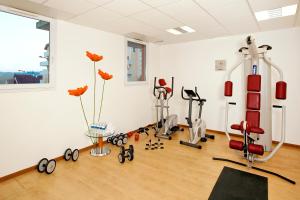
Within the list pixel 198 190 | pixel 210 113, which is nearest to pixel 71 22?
pixel 198 190

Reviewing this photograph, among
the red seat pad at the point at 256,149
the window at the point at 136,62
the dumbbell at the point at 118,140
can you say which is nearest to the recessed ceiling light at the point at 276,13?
the red seat pad at the point at 256,149

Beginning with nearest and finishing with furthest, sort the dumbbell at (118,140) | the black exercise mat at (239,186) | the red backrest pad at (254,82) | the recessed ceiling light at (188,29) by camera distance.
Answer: the black exercise mat at (239,186) → the red backrest pad at (254,82) → the recessed ceiling light at (188,29) → the dumbbell at (118,140)

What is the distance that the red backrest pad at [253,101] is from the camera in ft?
10.7

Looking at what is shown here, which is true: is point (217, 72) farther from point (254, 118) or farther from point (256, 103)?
point (254, 118)

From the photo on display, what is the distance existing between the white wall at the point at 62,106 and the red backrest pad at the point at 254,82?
2.71 metres

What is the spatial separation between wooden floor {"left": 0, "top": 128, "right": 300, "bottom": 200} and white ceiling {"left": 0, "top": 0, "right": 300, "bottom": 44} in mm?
2436

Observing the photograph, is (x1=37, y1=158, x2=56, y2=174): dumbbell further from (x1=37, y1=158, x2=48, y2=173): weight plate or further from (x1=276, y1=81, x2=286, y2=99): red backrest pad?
(x1=276, y1=81, x2=286, y2=99): red backrest pad

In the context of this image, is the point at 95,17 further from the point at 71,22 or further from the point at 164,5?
the point at 164,5

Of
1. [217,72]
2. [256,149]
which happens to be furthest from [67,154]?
[217,72]

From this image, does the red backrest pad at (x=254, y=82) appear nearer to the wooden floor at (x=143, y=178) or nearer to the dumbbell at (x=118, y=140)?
the wooden floor at (x=143, y=178)

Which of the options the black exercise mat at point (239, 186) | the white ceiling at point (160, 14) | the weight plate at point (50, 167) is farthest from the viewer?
the weight plate at point (50, 167)

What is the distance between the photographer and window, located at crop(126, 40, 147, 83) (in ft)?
15.9

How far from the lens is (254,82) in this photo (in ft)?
10.7

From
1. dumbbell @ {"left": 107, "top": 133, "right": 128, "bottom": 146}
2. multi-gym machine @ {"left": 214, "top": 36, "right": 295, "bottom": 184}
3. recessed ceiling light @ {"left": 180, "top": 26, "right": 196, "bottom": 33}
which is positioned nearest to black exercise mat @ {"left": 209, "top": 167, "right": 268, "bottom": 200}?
multi-gym machine @ {"left": 214, "top": 36, "right": 295, "bottom": 184}
